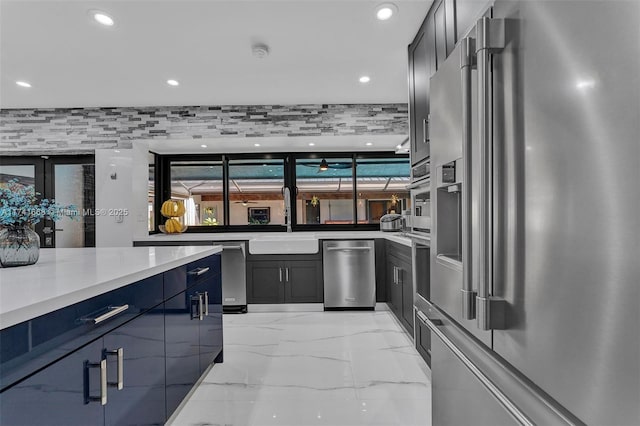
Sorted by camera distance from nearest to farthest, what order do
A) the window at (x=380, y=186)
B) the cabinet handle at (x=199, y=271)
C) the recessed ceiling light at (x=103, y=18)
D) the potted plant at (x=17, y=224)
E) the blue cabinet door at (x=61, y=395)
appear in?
1. the blue cabinet door at (x=61, y=395)
2. the potted plant at (x=17, y=224)
3. the cabinet handle at (x=199, y=271)
4. the recessed ceiling light at (x=103, y=18)
5. the window at (x=380, y=186)

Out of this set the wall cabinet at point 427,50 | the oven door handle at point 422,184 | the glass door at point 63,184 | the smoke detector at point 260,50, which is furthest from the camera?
the glass door at point 63,184

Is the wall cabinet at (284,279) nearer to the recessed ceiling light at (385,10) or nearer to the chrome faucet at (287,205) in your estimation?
the chrome faucet at (287,205)

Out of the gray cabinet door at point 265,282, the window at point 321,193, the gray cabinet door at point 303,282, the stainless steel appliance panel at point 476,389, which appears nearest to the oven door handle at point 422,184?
the stainless steel appliance panel at point 476,389

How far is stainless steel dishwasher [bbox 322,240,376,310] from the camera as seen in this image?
3.68 m

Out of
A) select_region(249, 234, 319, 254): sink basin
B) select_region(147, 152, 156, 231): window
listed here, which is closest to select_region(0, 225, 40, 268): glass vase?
select_region(249, 234, 319, 254): sink basin

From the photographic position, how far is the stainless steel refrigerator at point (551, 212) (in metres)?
0.44

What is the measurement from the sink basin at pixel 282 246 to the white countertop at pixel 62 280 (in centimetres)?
190

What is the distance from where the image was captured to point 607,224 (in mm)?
464

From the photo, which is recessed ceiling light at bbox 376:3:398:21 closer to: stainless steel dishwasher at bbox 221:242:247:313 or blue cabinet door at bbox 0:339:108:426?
blue cabinet door at bbox 0:339:108:426

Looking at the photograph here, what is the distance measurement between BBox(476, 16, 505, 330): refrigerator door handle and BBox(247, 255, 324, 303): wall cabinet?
308 cm

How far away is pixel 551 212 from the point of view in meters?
0.57

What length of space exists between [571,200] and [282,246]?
3.27 metres

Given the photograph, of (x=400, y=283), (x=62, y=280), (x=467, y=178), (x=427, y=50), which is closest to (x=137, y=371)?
(x=62, y=280)

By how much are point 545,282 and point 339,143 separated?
3.58 m
